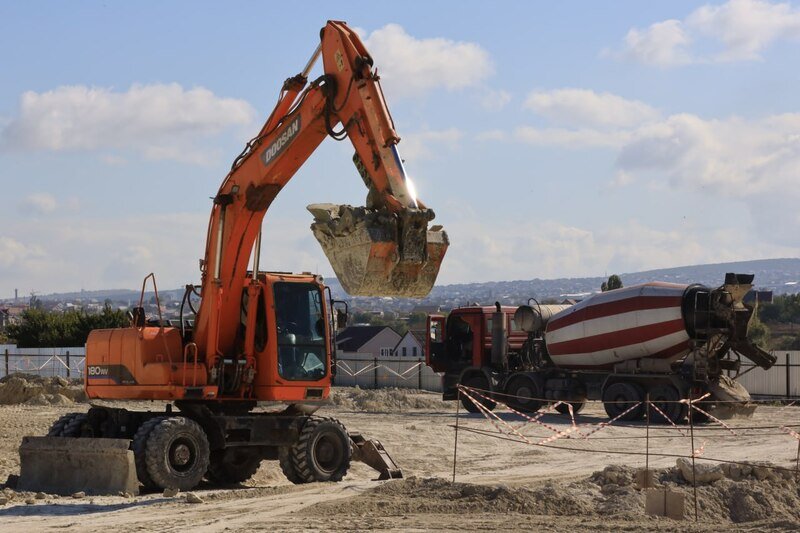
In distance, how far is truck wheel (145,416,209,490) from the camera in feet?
51.4

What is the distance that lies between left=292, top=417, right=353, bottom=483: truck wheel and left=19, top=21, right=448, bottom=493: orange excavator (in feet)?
0.07

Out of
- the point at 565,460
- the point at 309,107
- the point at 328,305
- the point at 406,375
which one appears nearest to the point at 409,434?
the point at 565,460

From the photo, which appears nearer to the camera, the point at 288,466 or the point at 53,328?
the point at 288,466

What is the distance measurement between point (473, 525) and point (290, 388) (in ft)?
15.4

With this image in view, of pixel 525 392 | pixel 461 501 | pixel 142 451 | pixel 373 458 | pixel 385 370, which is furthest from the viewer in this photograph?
pixel 385 370

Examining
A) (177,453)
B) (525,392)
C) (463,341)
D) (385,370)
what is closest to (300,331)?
(177,453)

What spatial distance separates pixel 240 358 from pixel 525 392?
58.2ft

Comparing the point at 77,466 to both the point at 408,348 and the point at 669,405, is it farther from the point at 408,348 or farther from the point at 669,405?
the point at 408,348

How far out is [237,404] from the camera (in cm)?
1717

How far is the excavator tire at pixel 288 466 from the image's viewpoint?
56.2 feet

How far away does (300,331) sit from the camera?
17000 millimetres

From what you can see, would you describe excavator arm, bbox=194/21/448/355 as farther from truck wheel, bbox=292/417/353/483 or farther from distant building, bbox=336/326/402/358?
distant building, bbox=336/326/402/358

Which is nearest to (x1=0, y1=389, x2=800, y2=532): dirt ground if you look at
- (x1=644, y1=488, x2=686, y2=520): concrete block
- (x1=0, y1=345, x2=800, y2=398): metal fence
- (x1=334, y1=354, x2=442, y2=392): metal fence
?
(x1=644, y1=488, x2=686, y2=520): concrete block

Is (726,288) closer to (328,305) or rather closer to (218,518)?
(328,305)
